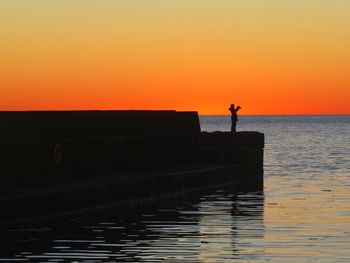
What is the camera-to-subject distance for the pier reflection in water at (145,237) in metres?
18.7

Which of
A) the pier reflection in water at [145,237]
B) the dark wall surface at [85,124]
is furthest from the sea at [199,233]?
the dark wall surface at [85,124]

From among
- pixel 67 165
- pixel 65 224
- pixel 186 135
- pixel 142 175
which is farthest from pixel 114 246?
pixel 186 135

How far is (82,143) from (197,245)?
9271mm

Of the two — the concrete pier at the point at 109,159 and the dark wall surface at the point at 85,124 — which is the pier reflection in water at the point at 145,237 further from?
the dark wall surface at the point at 85,124

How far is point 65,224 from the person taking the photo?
75.0 feet

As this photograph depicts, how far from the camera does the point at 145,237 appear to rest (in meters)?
21.2

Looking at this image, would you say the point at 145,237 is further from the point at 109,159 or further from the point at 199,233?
the point at 109,159

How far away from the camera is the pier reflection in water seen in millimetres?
18656

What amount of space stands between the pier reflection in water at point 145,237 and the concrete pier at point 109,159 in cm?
60

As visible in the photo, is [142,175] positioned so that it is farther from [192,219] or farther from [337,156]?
[337,156]

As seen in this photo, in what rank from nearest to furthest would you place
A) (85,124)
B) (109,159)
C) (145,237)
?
(145,237) → (85,124) → (109,159)

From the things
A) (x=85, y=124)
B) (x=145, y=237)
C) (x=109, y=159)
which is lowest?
(x=145, y=237)

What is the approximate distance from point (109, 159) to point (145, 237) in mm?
9401

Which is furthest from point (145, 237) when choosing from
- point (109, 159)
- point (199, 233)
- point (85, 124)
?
point (109, 159)
